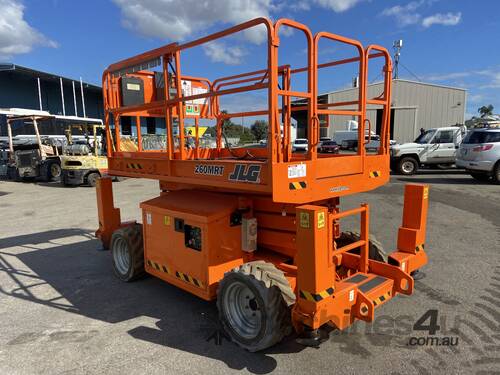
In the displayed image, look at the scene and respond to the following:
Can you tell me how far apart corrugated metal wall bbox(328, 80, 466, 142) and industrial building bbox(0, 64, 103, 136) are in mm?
24087

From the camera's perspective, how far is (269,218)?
4.00 meters

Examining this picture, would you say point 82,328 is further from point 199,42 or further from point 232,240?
point 199,42

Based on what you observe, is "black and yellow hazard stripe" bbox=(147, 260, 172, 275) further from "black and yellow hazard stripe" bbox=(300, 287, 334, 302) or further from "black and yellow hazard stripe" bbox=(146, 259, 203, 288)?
"black and yellow hazard stripe" bbox=(300, 287, 334, 302)

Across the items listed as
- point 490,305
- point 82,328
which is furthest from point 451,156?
point 82,328

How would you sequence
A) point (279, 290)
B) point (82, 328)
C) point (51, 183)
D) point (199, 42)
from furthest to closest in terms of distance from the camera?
point (51, 183)
point (82, 328)
point (199, 42)
point (279, 290)

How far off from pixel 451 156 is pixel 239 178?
17.1 metres

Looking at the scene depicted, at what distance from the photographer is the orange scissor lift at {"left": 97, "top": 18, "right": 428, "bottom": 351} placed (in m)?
2.96

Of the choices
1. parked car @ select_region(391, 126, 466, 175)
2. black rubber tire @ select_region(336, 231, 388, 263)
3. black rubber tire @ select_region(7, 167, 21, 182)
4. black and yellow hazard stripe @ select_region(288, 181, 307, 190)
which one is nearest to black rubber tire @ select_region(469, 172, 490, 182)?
parked car @ select_region(391, 126, 466, 175)

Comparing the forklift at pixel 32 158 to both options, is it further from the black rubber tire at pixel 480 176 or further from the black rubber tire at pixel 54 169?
the black rubber tire at pixel 480 176

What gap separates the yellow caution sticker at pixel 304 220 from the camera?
9.22ft

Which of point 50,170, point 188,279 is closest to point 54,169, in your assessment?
point 50,170

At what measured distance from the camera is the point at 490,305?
4.21 m

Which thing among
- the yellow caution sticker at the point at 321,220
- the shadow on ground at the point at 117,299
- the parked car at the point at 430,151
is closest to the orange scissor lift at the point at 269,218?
the yellow caution sticker at the point at 321,220

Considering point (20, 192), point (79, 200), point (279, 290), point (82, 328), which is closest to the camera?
point (279, 290)
